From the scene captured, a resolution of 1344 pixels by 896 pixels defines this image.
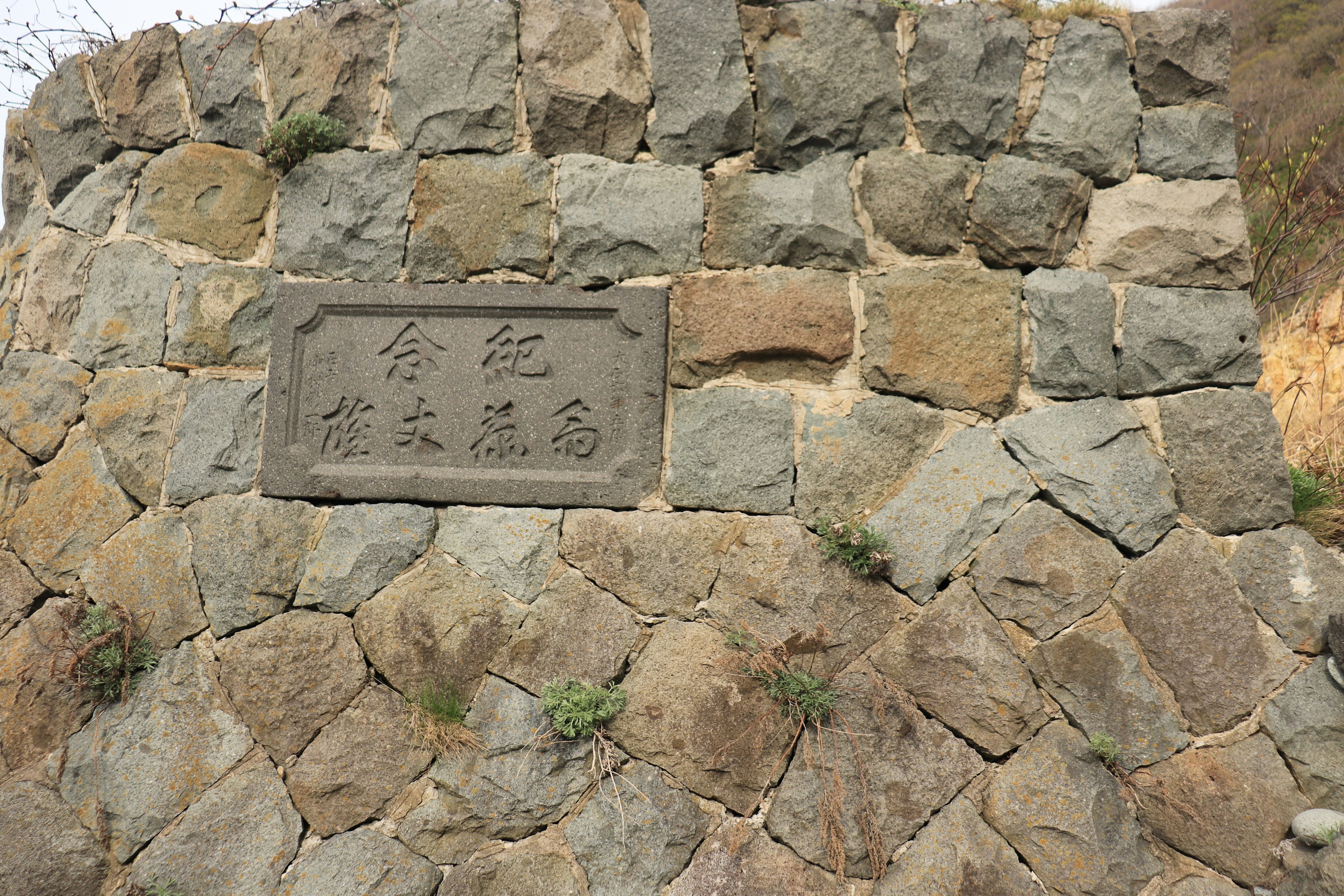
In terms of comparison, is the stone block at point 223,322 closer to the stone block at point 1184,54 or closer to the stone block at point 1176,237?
the stone block at point 1176,237

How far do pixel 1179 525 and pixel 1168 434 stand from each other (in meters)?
0.29

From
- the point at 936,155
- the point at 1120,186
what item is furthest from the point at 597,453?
the point at 1120,186

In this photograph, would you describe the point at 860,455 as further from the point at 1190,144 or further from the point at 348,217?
the point at 348,217

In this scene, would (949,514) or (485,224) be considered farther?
(485,224)

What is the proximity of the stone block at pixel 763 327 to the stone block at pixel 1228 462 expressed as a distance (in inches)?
42.8

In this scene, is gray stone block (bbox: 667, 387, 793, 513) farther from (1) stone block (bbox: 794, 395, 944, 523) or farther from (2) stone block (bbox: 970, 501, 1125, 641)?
(2) stone block (bbox: 970, 501, 1125, 641)

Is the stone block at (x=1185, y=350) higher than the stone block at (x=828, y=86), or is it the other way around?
the stone block at (x=828, y=86)

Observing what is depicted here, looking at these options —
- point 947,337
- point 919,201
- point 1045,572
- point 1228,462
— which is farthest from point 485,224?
point 1228,462

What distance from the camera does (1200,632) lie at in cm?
224

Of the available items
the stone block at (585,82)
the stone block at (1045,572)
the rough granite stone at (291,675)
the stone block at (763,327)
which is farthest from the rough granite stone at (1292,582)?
the rough granite stone at (291,675)

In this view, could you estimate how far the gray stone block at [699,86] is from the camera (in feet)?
8.43

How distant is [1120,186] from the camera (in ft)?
8.30

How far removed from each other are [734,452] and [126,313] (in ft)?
7.33

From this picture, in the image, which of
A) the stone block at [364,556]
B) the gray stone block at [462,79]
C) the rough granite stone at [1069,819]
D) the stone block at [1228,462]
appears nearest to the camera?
the rough granite stone at [1069,819]
